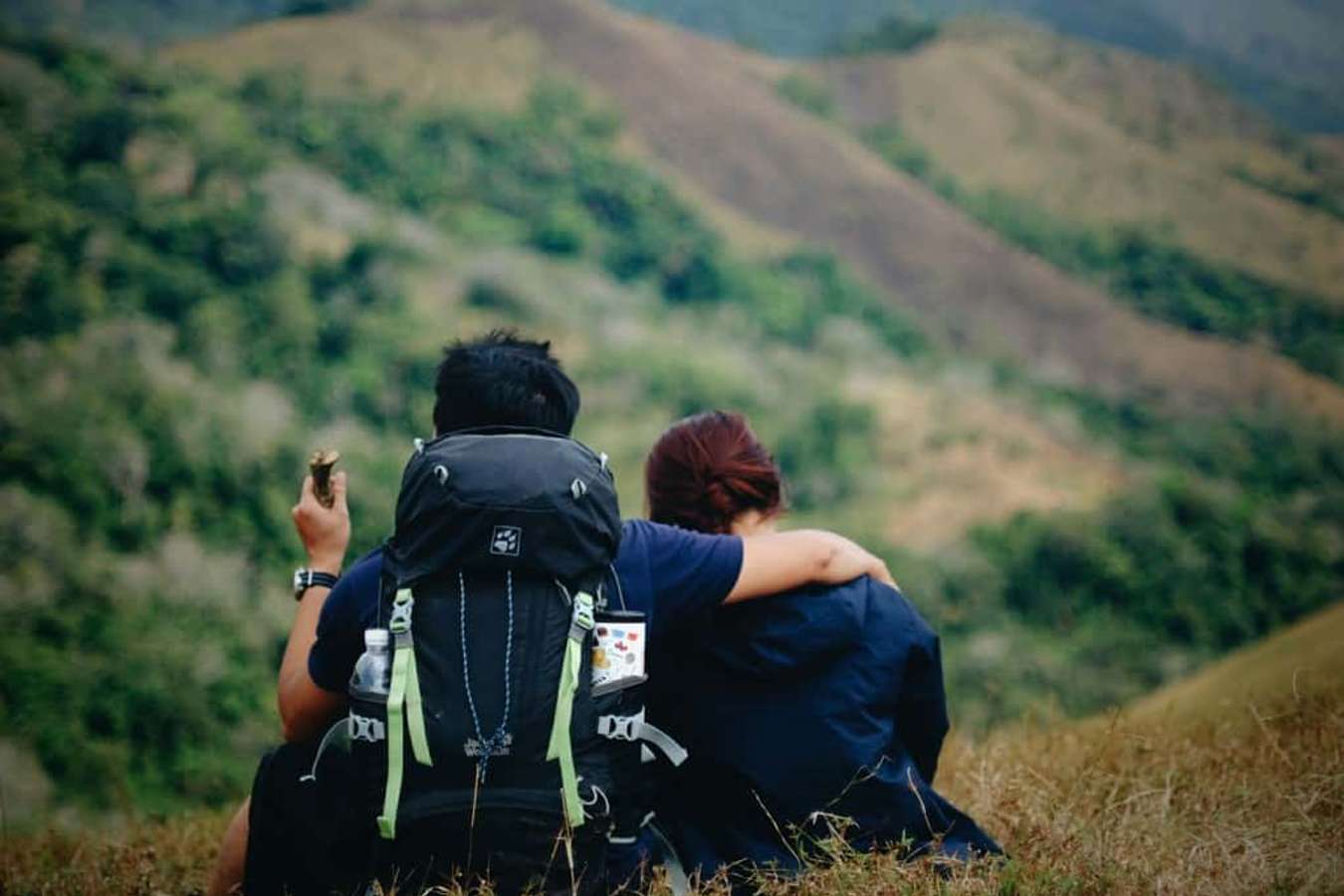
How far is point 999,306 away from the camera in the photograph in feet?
141

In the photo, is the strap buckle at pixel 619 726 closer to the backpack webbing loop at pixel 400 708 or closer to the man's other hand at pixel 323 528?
the backpack webbing loop at pixel 400 708

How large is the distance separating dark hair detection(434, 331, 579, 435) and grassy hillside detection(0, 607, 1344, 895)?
124 cm

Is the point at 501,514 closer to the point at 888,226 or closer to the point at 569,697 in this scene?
the point at 569,697

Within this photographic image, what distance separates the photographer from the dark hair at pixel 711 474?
3.15 m

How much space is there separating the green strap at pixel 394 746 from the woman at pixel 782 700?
759 mm

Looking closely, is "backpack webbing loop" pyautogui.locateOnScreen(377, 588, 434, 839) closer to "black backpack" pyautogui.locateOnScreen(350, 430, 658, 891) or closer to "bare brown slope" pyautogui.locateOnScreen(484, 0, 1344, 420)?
"black backpack" pyautogui.locateOnScreen(350, 430, 658, 891)

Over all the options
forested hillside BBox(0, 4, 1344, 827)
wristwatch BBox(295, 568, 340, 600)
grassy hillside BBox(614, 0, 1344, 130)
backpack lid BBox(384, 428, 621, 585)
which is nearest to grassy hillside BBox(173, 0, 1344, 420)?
forested hillside BBox(0, 4, 1344, 827)

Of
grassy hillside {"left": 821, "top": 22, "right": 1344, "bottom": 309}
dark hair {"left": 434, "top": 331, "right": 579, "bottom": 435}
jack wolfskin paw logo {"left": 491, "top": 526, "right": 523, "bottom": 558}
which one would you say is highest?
dark hair {"left": 434, "top": 331, "right": 579, "bottom": 435}

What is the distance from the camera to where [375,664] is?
8.82ft

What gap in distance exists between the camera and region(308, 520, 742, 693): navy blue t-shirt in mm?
2846

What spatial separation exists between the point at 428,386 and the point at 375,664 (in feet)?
76.8

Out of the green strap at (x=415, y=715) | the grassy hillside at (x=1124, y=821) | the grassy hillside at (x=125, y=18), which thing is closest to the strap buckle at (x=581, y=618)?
the green strap at (x=415, y=715)

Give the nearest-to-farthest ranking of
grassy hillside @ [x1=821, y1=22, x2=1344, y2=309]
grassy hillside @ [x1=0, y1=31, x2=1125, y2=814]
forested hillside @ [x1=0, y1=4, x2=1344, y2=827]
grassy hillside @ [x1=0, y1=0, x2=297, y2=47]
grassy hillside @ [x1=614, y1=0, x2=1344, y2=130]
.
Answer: grassy hillside @ [x1=0, y1=31, x2=1125, y2=814], forested hillside @ [x1=0, y1=4, x2=1344, y2=827], grassy hillside @ [x1=0, y1=0, x2=297, y2=47], grassy hillside @ [x1=614, y1=0, x2=1344, y2=130], grassy hillside @ [x1=821, y1=22, x2=1344, y2=309]

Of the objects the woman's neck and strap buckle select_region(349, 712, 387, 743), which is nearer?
strap buckle select_region(349, 712, 387, 743)
